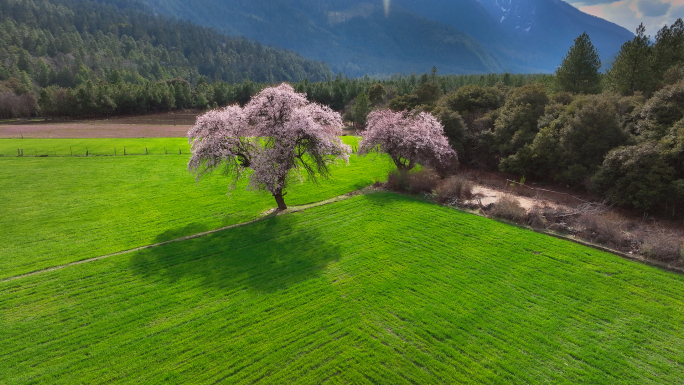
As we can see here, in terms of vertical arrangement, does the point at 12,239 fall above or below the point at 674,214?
below

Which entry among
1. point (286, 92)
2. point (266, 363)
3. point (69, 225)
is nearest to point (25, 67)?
point (69, 225)

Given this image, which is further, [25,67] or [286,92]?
[25,67]

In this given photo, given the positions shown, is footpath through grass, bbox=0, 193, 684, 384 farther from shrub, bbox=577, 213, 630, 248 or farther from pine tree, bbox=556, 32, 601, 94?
pine tree, bbox=556, 32, 601, 94

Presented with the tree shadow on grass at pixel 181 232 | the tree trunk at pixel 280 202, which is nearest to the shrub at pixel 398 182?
Result: the tree trunk at pixel 280 202

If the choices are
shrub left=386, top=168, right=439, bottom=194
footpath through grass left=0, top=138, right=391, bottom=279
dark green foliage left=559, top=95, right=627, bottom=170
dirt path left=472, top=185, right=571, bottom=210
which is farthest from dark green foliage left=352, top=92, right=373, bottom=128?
dark green foliage left=559, top=95, right=627, bottom=170

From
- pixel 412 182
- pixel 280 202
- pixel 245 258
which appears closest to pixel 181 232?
pixel 245 258

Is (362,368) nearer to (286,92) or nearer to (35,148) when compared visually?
(286,92)

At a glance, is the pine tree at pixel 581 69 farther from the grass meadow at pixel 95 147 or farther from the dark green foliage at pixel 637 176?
the grass meadow at pixel 95 147
